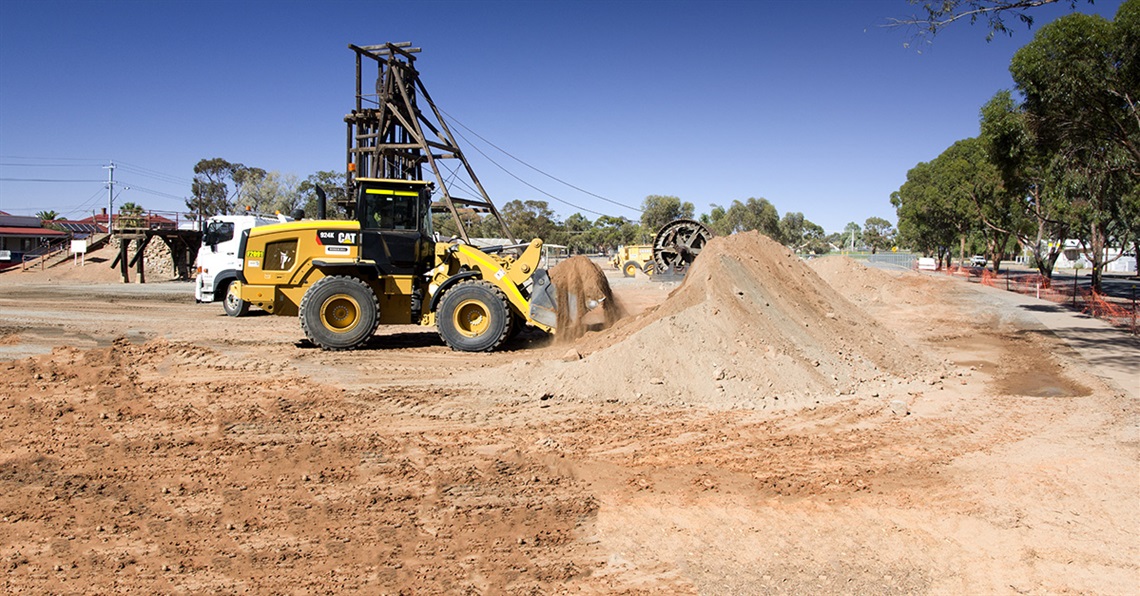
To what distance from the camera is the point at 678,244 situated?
2878 centimetres

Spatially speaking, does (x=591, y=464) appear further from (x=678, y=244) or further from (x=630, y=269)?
(x=630, y=269)

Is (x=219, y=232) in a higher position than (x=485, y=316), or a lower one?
higher

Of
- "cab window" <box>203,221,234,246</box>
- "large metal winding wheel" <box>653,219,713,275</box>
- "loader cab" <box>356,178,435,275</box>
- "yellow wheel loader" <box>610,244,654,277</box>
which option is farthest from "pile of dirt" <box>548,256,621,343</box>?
"yellow wheel loader" <box>610,244,654,277</box>

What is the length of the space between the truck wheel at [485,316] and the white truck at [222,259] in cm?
836

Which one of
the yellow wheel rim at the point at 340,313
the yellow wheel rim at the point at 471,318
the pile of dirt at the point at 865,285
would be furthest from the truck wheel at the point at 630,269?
the yellow wheel rim at the point at 340,313

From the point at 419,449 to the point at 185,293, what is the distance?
2215 cm

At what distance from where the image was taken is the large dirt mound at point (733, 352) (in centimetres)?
880

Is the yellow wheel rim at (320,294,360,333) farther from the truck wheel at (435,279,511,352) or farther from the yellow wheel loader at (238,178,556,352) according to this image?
the truck wheel at (435,279,511,352)

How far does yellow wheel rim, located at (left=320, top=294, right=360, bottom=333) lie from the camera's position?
11477 mm

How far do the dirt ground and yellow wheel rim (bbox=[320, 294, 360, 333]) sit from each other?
52cm

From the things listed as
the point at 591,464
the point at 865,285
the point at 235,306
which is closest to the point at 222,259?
the point at 235,306

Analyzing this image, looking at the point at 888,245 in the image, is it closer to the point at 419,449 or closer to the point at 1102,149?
the point at 1102,149

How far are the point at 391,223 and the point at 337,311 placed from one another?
1745 millimetres

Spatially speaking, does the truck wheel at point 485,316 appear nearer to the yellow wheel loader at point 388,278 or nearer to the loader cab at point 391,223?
the yellow wheel loader at point 388,278
